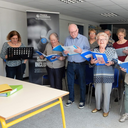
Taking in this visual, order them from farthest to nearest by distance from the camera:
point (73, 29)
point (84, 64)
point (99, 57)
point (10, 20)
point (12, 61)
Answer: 1. point (10, 20)
2. point (12, 61)
3. point (84, 64)
4. point (73, 29)
5. point (99, 57)

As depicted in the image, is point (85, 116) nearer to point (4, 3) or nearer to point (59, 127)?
point (59, 127)

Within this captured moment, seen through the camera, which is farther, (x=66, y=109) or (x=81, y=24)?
(x=81, y=24)

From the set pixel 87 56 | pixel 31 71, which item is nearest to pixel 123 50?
pixel 87 56

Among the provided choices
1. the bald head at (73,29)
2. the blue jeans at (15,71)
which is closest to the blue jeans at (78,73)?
the bald head at (73,29)

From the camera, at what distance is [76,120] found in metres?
2.60

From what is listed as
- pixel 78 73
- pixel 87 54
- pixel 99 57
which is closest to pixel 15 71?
pixel 78 73

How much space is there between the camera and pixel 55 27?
468cm

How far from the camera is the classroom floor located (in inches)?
95.4

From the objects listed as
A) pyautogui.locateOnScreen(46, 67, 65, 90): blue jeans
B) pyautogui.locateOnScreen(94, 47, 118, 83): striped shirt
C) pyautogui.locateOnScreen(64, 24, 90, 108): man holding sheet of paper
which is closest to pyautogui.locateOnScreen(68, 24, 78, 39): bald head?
pyautogui.locateOnScreen(64, 24, 90, 108): man holding sheet of paper

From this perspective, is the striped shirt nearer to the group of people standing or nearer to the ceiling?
the group of people standing

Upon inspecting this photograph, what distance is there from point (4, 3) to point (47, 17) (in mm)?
1423

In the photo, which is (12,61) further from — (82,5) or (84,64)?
(82,5)

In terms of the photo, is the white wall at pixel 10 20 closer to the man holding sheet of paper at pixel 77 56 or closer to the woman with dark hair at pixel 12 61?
the woman with dark hair at pixel 12 61

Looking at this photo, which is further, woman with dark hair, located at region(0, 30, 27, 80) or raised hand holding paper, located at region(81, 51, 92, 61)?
woman with dark hair, located at region(0, 30, 27, 80)
